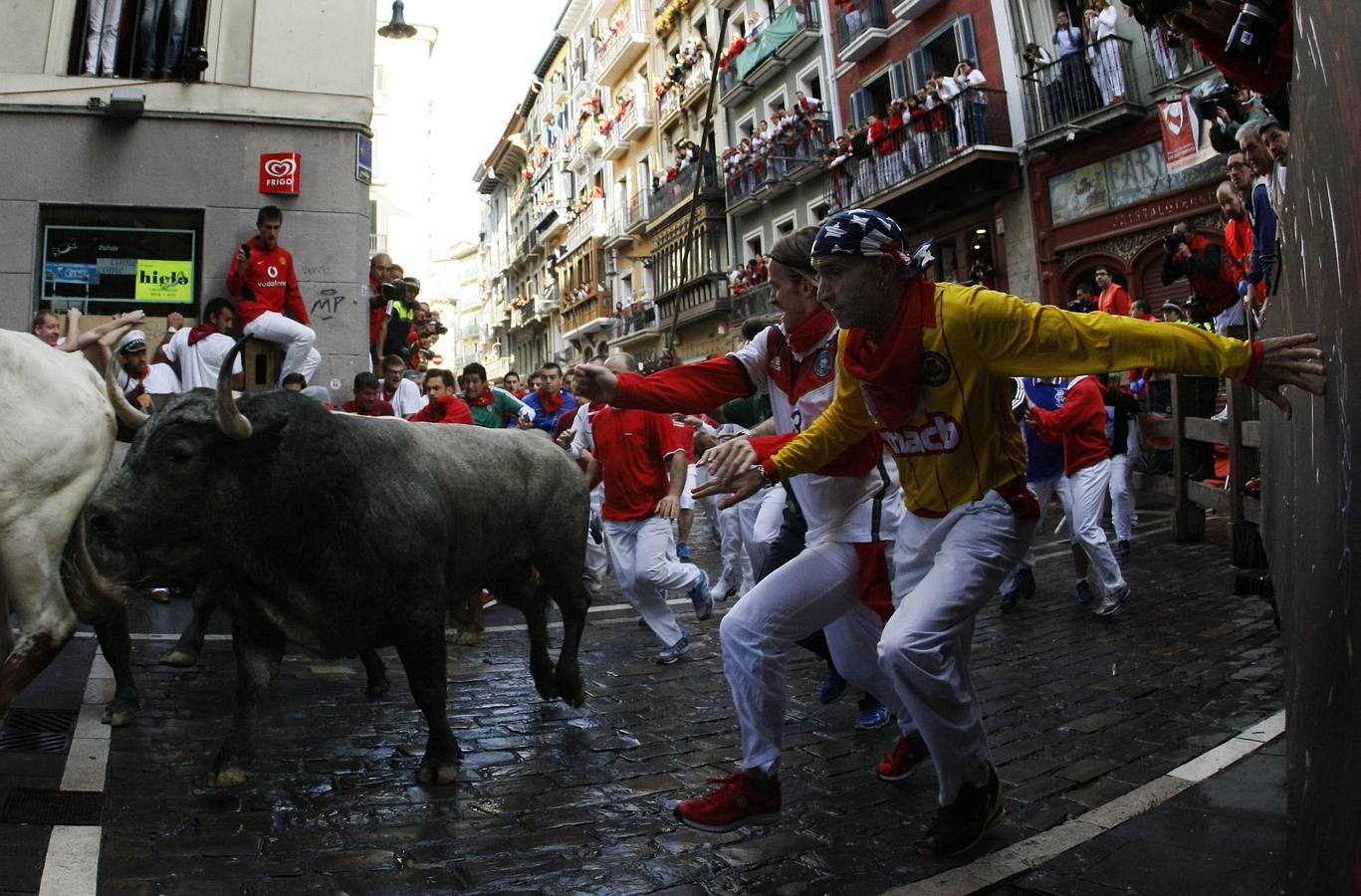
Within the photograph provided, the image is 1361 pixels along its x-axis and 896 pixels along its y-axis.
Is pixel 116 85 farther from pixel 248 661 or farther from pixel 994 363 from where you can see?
pixel 994 363

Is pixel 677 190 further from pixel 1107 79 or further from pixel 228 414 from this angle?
pixel 228 414

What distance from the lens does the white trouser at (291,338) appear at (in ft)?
34.9

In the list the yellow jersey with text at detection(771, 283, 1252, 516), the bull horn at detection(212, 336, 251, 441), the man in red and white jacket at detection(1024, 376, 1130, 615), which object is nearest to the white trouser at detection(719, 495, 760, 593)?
the man in red and white jacket at detection(1024, 376, 1130, 615)

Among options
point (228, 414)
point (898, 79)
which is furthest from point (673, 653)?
point (898, 79)

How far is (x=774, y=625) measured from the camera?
3.92 meters

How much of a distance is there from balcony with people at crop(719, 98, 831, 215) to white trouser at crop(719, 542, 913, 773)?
2843cm

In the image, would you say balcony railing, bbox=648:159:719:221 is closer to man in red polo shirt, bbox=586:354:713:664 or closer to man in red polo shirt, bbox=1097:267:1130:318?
man in red polo shirt, bbox=1097:267:1130:318

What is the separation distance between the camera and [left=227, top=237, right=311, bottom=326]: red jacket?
11.1m

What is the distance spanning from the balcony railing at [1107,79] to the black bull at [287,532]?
1883cm

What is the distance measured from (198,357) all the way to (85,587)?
595 cm

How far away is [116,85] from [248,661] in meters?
9.99

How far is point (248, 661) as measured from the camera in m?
4.46

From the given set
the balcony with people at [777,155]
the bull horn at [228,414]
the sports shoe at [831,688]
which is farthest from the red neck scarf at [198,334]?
the balcony with people at [777,155]

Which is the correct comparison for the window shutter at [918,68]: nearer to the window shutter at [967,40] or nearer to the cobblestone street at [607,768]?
the window shutter at [967,40]
